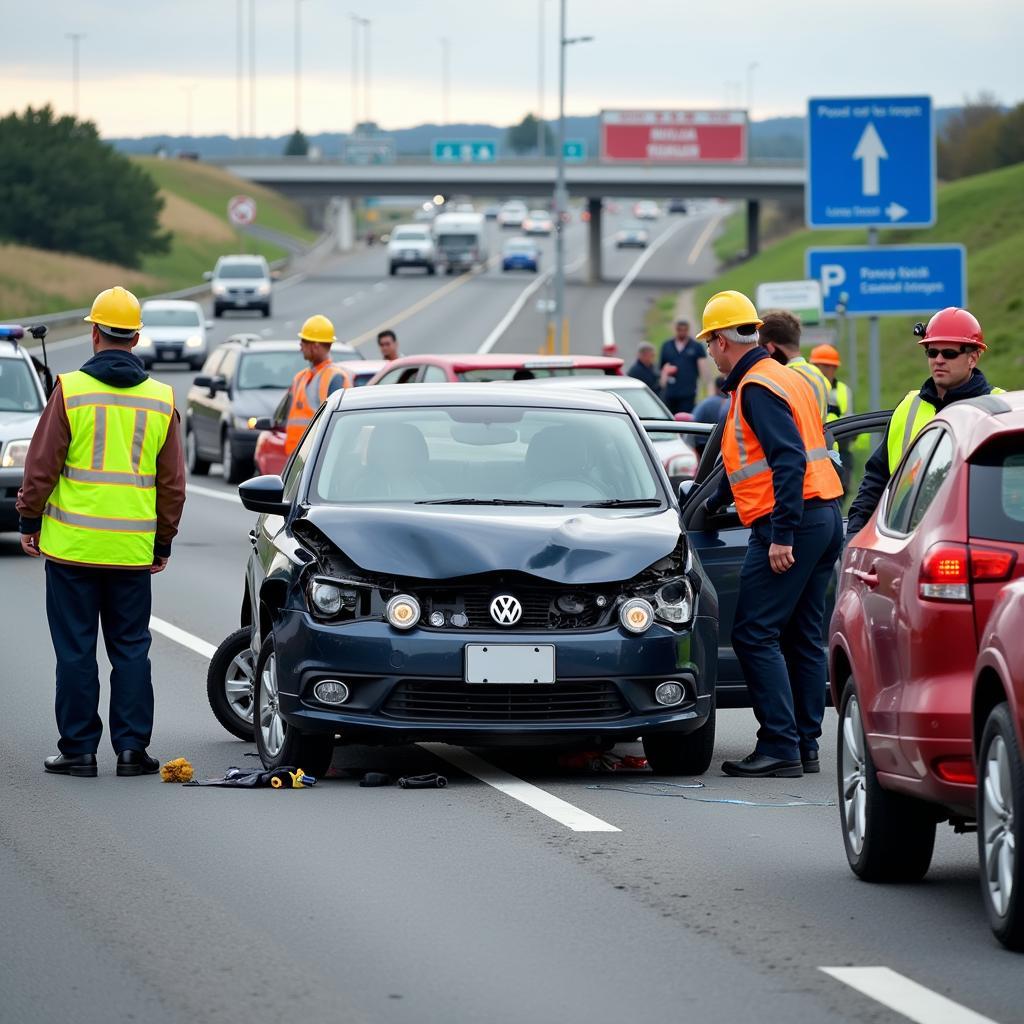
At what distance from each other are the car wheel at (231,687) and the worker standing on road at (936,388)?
2903 mm

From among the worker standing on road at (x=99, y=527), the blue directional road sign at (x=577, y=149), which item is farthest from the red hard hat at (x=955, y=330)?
the blue directional road sign at (x=577, y=149)

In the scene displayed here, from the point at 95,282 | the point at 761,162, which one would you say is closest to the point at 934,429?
the point at 95,282

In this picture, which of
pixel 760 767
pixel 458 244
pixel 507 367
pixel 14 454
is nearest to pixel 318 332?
pixel 507 367

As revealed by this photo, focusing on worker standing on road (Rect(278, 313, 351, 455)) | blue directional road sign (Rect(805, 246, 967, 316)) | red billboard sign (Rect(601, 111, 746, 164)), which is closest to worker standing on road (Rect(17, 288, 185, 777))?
worker standing on road (Rect(278, 313, 351, 455))

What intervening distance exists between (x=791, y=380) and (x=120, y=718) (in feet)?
10.3

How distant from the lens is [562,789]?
9.55 meters

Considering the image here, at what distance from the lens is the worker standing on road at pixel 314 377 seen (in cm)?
1742

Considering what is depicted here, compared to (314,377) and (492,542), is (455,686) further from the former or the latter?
(314,377)

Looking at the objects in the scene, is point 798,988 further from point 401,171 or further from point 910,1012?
point 401,171

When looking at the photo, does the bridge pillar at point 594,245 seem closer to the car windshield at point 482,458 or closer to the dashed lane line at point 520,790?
the car windshield at point 482,458

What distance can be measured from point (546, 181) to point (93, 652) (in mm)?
105071

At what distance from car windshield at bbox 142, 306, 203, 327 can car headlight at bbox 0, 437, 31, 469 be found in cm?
3613

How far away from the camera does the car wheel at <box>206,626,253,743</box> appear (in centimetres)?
1084

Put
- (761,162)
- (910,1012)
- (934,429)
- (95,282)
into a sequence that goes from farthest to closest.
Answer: (761,162), (95,282), (934,429), (910,1012)
